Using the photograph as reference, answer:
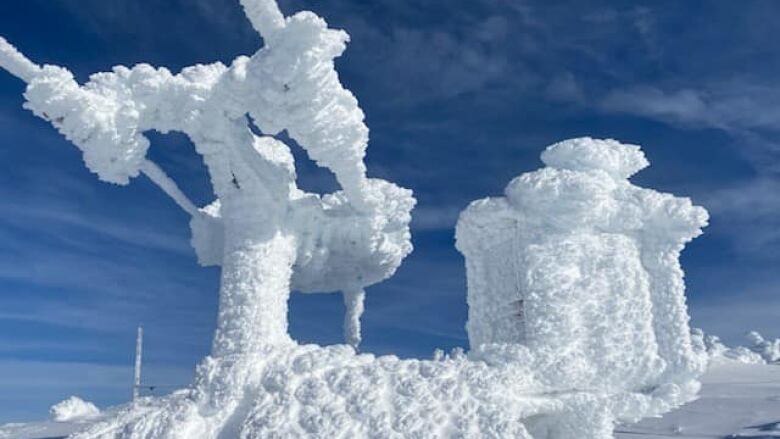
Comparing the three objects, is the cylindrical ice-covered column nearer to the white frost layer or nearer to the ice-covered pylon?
the ice-covered pylon

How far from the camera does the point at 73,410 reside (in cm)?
2206

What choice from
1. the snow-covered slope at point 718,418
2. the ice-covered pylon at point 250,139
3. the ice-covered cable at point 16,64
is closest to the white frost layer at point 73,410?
the snow-covered slope at point 718,418

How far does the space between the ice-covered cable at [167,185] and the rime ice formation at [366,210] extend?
0.05m

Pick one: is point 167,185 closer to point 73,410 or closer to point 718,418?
point 73,410

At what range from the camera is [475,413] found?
34.2 feet

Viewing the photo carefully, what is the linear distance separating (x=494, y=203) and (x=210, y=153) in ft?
21.5

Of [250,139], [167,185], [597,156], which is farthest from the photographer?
[167,185]

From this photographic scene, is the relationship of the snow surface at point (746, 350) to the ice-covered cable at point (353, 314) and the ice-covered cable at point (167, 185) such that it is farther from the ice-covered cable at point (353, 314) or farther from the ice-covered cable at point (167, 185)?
the ice-covered cable at point (167, 185)

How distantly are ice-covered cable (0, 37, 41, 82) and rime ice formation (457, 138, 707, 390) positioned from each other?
9708mm

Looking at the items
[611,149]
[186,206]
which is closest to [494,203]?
[611,149]

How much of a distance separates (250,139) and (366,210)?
12.7ft

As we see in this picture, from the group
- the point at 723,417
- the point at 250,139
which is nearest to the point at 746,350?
the point at 723,417

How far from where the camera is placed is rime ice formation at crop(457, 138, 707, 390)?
1469 cm

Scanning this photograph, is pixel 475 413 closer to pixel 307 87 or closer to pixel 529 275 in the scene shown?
pixel 529 275
